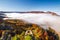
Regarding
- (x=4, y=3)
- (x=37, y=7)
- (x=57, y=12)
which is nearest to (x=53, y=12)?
(x=57, y=12)

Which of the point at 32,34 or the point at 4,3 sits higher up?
the point at 4,3

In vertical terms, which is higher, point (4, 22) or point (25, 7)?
point (25, 7)

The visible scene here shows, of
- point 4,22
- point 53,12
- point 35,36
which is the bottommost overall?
point 35,36

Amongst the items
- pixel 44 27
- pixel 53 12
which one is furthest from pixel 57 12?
pixel 44 27

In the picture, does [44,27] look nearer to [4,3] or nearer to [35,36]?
[35,36]

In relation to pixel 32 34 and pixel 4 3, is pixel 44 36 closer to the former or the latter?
pixel 32 34

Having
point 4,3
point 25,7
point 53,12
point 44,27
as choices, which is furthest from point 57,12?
point 4,3

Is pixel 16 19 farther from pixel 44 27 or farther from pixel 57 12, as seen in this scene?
pixel 57 12
